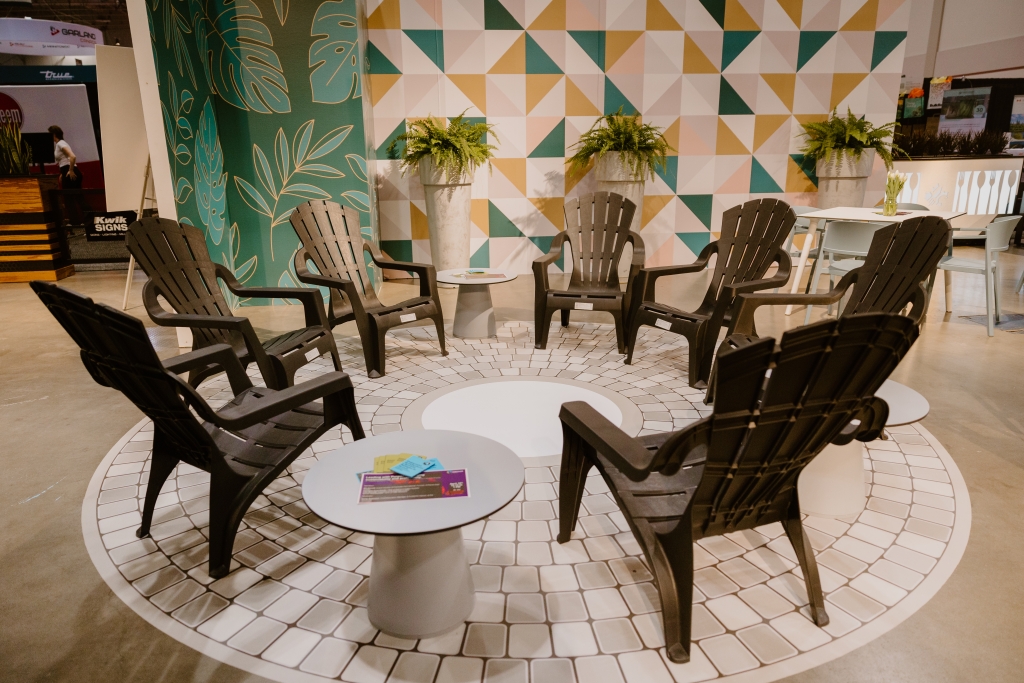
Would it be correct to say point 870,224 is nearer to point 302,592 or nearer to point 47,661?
point 302,592

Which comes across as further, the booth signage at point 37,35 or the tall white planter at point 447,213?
the booth signage at point 37,35

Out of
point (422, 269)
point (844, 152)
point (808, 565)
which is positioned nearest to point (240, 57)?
point (422, 269)

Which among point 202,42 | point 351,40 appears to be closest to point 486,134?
point 351,40

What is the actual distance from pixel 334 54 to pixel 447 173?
1.47m

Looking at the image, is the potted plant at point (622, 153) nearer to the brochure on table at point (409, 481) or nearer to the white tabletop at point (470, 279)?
the white tabletop at point (470, 279)

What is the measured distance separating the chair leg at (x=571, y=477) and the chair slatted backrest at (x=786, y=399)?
0.49 m

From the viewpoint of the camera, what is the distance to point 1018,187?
376 inches

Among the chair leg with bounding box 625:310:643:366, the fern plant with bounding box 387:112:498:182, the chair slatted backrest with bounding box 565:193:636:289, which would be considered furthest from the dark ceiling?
the chair leg with bounding box 625:310:643:366

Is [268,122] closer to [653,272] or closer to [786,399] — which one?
[653,272]

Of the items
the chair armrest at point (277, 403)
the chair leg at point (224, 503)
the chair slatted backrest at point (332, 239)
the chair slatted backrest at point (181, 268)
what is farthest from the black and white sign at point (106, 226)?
the chair leg at point (224, 503)

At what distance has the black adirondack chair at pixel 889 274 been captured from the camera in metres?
3.04

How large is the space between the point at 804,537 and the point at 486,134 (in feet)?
20.0

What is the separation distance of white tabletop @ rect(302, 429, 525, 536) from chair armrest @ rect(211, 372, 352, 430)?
248 mm

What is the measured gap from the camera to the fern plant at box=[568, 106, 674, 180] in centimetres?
674
